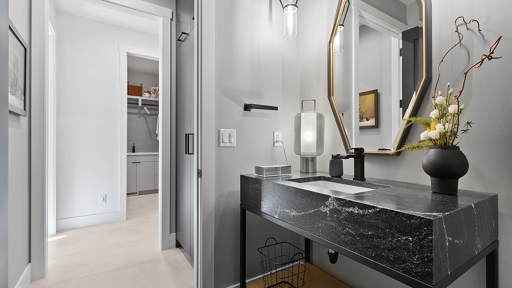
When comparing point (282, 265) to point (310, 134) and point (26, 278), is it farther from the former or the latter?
point (26, 278)

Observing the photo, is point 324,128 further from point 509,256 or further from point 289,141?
point 509,256

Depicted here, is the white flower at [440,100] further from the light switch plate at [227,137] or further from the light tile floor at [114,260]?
the light tile floor at [114,260]

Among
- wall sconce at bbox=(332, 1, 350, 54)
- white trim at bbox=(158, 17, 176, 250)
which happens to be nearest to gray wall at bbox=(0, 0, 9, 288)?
wall sconce at bbox=(332, 1, 350, 54)

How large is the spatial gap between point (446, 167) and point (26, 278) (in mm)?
2840

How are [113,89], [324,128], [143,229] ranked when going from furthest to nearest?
[113,89]
[143,229]
[324,128]

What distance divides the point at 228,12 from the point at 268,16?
34 centimetres

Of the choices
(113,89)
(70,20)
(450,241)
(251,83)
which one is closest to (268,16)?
(251,83)

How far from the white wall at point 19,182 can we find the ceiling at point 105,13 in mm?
1070

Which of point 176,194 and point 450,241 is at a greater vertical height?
point 450,241

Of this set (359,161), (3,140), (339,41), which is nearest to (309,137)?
(359,161)

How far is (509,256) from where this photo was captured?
103 cm

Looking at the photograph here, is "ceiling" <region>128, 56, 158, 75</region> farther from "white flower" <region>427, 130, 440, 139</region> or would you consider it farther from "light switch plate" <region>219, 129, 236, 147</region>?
"white flower" <region>427, 130, 440, 139</region>

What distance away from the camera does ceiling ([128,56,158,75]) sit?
16.4 ft

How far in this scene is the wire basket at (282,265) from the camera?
1.76 metres
